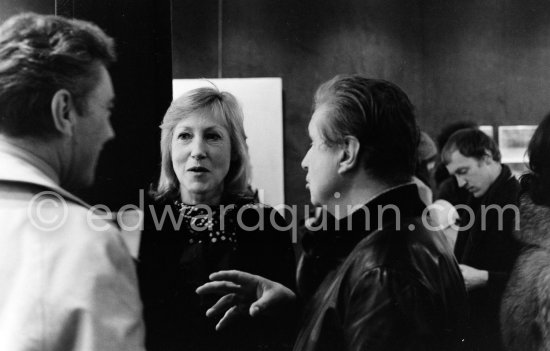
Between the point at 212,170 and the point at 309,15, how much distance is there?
2.48 ft

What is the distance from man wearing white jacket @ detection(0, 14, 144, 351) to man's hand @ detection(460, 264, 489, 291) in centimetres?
129

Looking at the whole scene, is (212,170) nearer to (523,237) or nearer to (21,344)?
(21,344)

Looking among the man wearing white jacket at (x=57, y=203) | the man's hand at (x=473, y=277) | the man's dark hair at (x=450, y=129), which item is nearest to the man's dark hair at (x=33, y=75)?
the man wearing white jacket at (x=57, y=203)

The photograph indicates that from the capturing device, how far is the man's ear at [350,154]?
2475 millimetres

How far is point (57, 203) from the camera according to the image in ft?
7.59

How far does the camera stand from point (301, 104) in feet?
8.43

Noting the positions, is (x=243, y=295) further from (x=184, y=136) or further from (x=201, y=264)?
(x=184, y=136)

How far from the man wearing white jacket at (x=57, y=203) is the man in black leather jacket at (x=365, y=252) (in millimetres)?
460

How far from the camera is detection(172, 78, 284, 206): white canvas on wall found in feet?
8.38

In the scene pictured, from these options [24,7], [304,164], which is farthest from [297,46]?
[24,7]

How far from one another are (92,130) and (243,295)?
861 millimetres

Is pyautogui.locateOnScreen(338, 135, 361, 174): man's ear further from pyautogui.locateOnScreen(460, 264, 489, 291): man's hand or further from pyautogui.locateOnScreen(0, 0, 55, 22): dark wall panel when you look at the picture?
pyautogui.locateOnScreen(0, 0, 55, 22): dark wall panel

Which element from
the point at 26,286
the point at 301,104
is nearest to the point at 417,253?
the point at 301,104

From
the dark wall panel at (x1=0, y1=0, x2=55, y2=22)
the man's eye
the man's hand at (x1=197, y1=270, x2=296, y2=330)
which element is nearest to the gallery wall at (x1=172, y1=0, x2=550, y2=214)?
the man's eye
